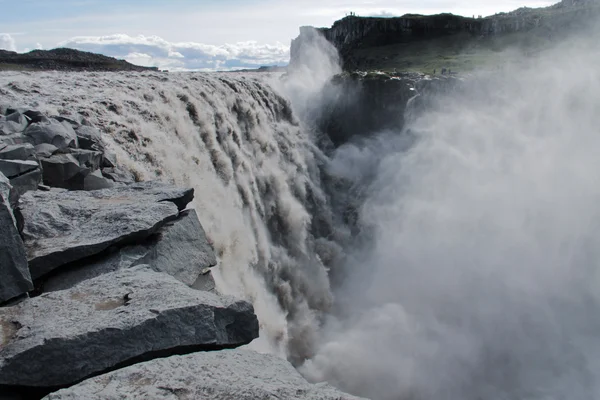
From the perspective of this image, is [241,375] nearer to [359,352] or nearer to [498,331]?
[359,352]

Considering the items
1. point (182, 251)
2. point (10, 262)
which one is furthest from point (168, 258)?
point (10, 262)

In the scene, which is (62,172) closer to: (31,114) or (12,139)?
(12,139)

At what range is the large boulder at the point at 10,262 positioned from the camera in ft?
14.3

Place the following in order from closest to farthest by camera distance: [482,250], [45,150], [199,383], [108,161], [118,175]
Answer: [199,383]
[45,150]
[118,175]
[108,161]
[482,250]

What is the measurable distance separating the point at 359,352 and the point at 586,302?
8.24m

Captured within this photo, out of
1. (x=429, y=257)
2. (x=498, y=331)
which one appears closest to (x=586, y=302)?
(x=498, y=331)

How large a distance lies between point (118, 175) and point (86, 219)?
3797 mm

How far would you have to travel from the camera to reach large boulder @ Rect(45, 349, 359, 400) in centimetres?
330

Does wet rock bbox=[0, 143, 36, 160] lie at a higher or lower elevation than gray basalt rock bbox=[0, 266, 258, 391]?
→ higher

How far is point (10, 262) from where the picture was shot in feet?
14.5

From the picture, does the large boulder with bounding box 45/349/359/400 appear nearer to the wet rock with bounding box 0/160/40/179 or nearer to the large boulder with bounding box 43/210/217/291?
the large boulder with bounding box 43/210/217/291

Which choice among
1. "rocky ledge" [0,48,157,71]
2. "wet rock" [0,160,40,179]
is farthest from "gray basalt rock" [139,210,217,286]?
"rocky ledge" [0,48,157,71]

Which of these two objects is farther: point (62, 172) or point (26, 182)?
point (62, 172)

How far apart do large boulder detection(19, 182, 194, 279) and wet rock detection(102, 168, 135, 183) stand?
90.9 inches
